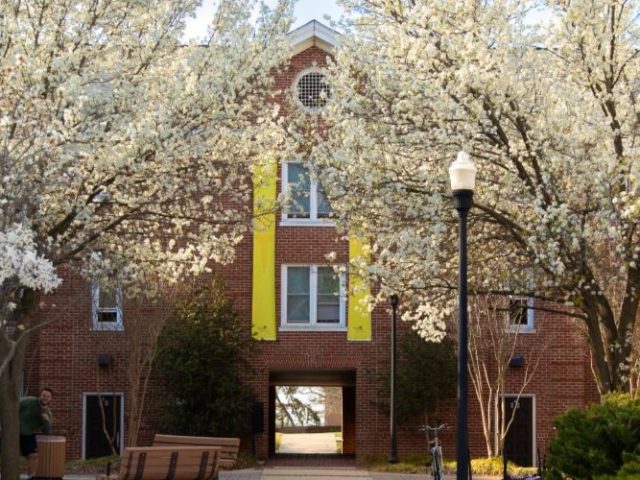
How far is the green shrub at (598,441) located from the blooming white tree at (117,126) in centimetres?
589

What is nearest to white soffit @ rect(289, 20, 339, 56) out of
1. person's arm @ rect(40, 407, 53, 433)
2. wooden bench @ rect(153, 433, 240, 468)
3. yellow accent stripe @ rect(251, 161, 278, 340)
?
yellow accent stripe @ rect(251, 161, 278, 340)

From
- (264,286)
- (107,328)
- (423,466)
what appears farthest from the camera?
(264,286)

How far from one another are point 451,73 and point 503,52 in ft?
2.30

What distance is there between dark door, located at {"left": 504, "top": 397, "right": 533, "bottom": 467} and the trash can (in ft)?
45.3

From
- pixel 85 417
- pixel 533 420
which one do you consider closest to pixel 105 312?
pixel 85 417

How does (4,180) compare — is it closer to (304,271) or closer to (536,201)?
(536,201)

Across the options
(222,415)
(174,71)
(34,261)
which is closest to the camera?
(34,261)

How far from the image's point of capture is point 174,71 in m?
16.3

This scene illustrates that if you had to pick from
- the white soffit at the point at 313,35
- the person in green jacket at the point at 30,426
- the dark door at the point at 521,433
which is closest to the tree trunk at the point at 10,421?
the person in green jacket at the point at 30,426

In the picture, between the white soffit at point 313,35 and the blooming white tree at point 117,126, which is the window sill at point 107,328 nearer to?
the white soffit at point 313,35

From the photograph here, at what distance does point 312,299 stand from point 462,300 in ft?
54.3

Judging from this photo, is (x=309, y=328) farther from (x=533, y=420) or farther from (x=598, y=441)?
(x=598, y=441)

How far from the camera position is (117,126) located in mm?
15328

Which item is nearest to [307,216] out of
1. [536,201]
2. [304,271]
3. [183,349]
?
[304,271]
